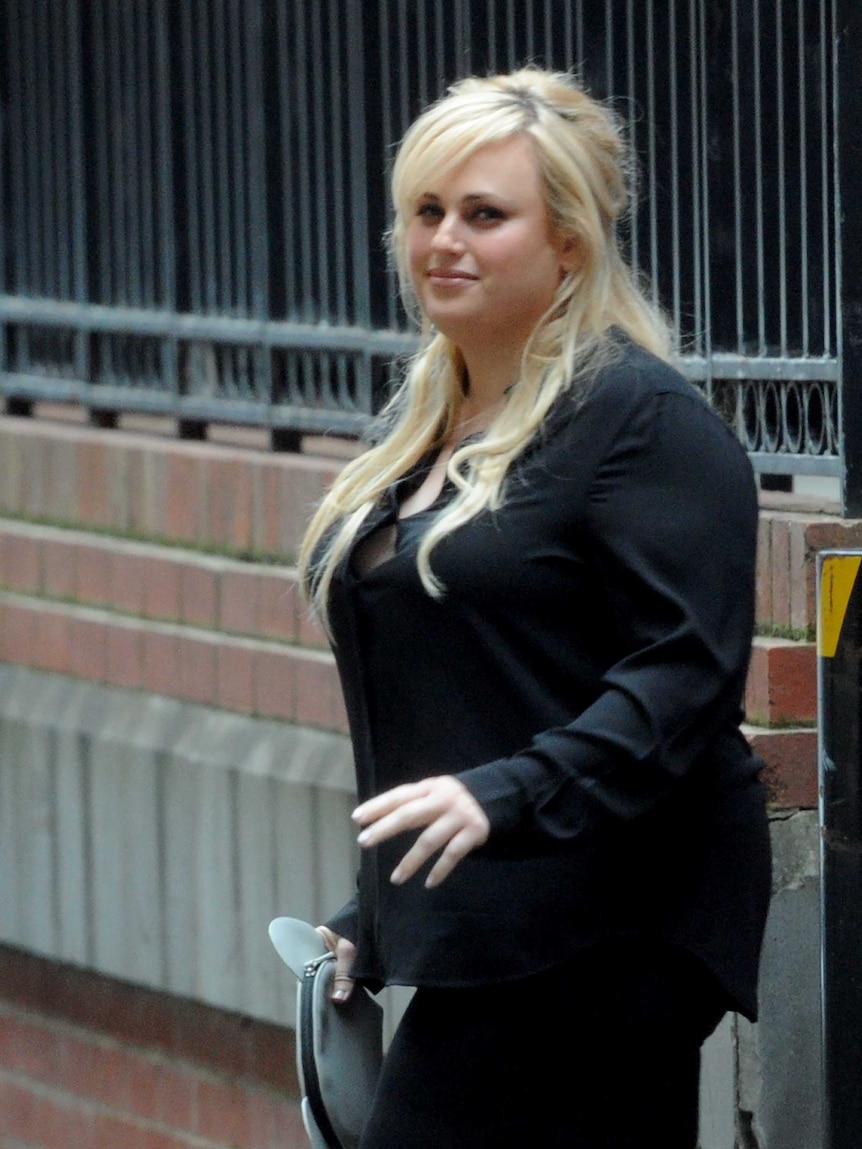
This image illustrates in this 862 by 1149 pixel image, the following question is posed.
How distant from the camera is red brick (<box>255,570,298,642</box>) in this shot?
17.9 feet

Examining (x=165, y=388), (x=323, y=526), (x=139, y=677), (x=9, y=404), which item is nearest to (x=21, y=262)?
(x=9, y=404)

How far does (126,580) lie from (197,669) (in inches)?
16.0

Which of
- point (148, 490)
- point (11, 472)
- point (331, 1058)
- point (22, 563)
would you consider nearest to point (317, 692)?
point (148, 490)

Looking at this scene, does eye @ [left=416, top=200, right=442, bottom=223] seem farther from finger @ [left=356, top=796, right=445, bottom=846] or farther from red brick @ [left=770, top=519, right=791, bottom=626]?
red brick @ [left=770, top=519, right=791, bottom=626]

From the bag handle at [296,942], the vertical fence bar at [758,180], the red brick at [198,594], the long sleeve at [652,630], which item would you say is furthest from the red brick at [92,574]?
the long sleeve at [652,630]

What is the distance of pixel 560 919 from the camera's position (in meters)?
2.95

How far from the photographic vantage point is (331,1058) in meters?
3.43

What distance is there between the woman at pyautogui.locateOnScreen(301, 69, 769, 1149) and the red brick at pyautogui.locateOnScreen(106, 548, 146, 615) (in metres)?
2.84

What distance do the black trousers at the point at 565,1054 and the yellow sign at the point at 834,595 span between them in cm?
59

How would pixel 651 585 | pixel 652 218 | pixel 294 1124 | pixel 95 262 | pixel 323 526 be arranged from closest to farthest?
pixel 651 585
pixel 323 526
pixel 652 218
pixel 294 1124
pixel 95 262

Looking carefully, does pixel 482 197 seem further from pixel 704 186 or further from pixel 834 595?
pixel 704 186

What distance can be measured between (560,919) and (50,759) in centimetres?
334

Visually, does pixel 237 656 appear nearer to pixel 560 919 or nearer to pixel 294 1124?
pixel 294 1124

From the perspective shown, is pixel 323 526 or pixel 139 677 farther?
pixel 139 677
